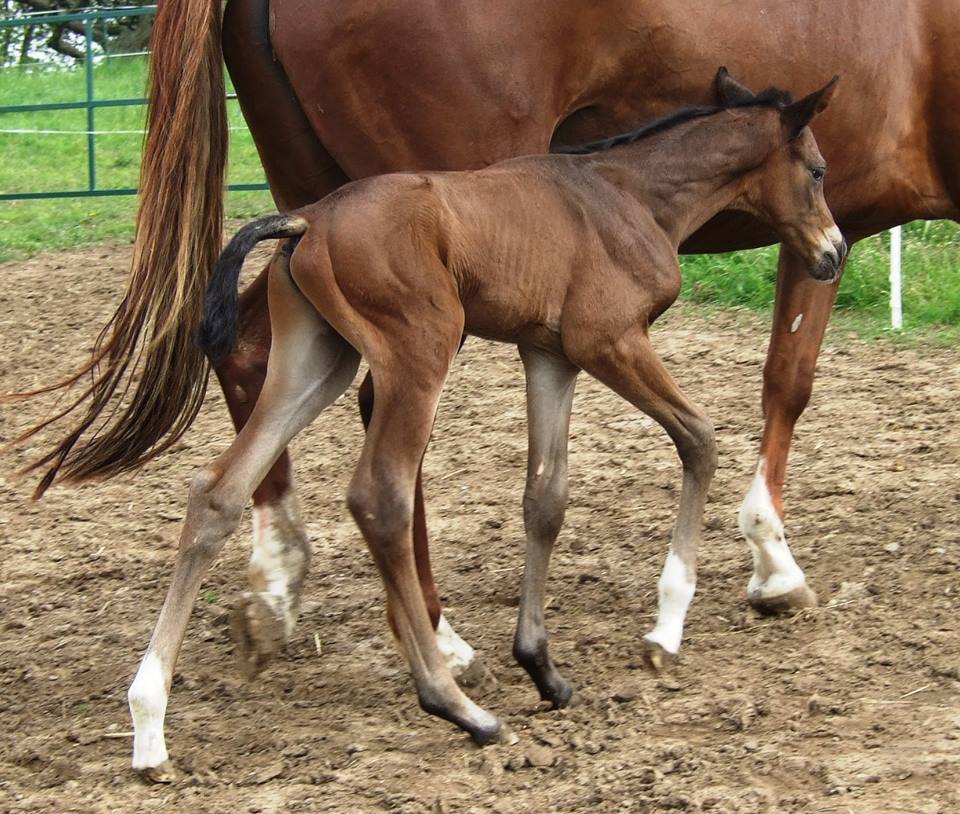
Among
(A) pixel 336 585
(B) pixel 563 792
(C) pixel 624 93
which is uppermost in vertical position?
(C) pixel 624 93

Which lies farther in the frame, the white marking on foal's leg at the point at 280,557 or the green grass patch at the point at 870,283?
the green grass patch at the point at 870,283

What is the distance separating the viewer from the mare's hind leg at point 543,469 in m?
3.62

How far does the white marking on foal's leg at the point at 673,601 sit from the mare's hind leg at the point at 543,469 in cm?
29

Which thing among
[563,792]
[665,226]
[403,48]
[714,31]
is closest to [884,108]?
[714,31]

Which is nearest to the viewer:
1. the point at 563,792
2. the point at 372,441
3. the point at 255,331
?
the point at 563,792

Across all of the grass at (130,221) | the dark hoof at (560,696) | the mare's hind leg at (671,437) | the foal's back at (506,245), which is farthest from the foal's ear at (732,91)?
the grass at (130,221)

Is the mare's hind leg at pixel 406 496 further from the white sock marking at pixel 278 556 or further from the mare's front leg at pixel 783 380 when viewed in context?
the mare's front leg at pixel 783 380

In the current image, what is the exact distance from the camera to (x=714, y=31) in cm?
392

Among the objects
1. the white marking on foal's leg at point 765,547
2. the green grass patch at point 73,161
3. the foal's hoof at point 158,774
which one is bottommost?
the green grass patch at point 73,161

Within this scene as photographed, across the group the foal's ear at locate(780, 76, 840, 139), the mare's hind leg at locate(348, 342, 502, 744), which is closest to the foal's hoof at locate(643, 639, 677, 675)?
the mare's hind leg at locate(348, 342, 502, 744)

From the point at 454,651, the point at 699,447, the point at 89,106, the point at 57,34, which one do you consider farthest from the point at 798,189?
the point at 57,34

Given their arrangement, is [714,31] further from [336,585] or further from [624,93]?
[336,585]

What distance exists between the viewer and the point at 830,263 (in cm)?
391

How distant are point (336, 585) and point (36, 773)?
55.8 inches
